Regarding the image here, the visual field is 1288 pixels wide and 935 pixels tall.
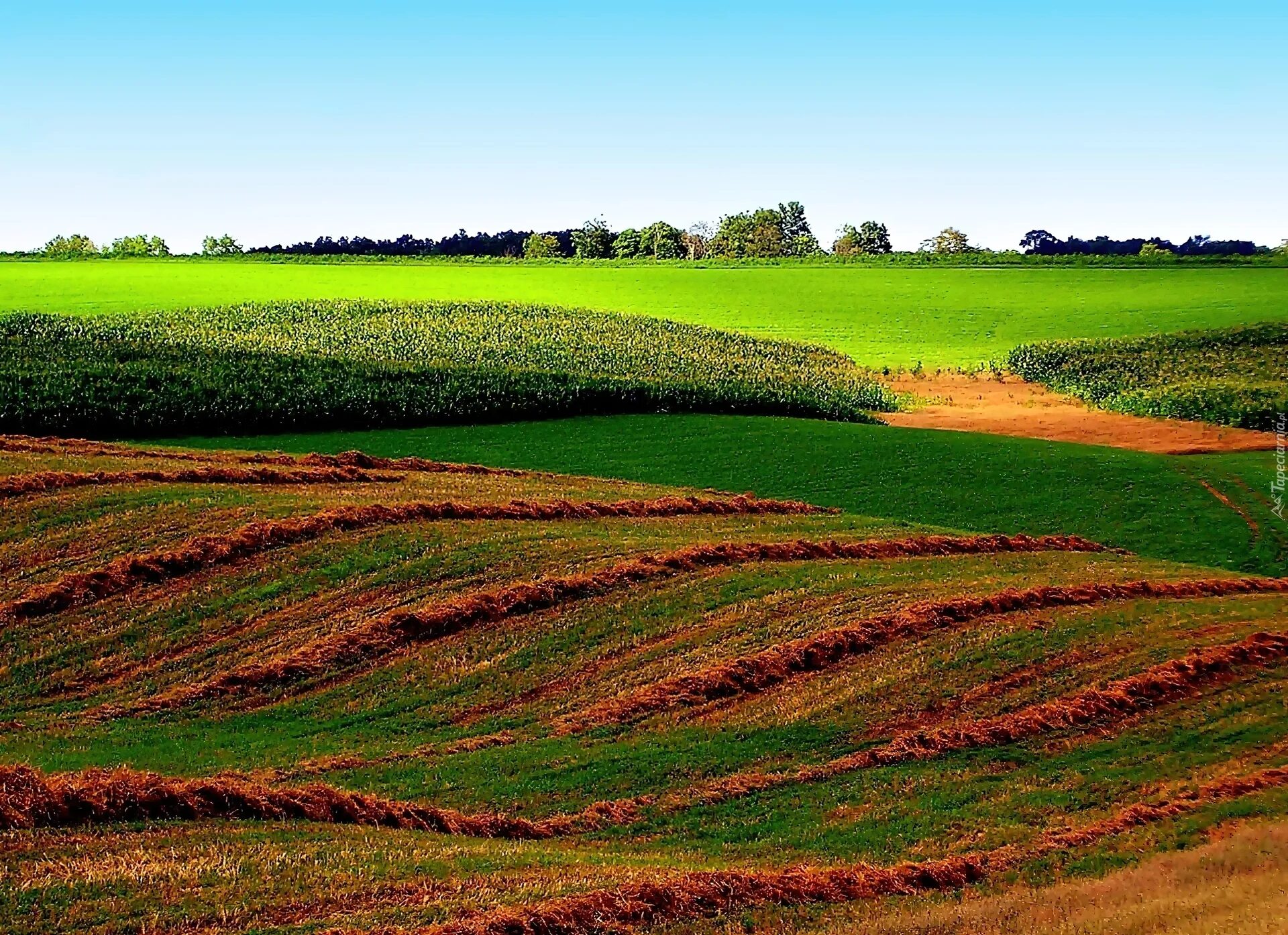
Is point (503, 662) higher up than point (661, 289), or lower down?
lower down

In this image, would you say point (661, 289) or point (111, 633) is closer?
point (111, 633)

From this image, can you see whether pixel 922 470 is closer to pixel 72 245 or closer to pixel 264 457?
pixel 264 457

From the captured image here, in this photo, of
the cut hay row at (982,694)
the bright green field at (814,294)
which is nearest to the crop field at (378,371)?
the bright green field at (814,294)

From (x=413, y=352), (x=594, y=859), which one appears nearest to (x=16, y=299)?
(x=413, y=352)

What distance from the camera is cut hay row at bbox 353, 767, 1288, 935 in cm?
1136

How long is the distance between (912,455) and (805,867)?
24.0 metres

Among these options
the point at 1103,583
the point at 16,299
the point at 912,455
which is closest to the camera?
the point at 1103,583

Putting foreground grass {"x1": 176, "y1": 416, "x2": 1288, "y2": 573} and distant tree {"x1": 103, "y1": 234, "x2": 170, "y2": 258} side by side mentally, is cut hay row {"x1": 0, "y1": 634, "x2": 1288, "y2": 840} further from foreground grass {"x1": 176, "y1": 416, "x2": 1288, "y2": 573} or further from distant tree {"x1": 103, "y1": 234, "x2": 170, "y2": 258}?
distant tree {"x1": 103, "y1": 234, "x2": 170, "y2": 258}

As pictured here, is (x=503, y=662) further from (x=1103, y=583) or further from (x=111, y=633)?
(x=1103, y=583)

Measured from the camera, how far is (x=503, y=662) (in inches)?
760

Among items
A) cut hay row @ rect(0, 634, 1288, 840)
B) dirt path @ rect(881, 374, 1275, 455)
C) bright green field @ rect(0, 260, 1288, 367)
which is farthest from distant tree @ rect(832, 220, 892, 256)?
cut hay row @ rect(0, 634, 1288, 840)

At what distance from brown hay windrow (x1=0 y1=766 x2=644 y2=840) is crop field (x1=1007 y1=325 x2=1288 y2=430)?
128 ft

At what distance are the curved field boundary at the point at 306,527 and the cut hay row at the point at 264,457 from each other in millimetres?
5604

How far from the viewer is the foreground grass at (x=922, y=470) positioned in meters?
30.3
